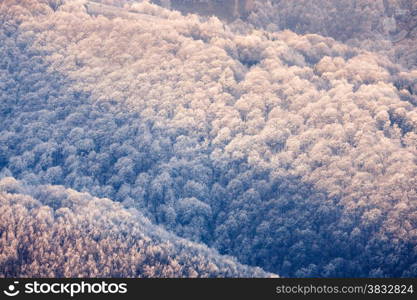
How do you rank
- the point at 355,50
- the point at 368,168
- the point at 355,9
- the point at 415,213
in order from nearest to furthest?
the point at 415,213 → the point at 368,168 → the point at 355,50 → the point at 355,9

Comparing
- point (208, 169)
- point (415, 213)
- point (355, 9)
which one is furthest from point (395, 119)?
point (355, 9)

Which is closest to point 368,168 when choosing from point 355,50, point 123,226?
point 123,226

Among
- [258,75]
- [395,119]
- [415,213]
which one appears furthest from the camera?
[258,75]

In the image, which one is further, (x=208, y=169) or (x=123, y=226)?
(x=208, y=169)

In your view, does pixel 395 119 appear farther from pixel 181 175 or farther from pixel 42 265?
pixel 42 265

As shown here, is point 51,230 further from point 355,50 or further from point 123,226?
point 355,50

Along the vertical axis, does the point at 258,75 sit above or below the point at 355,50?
below

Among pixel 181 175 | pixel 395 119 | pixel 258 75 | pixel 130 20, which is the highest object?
pixel 130 20
